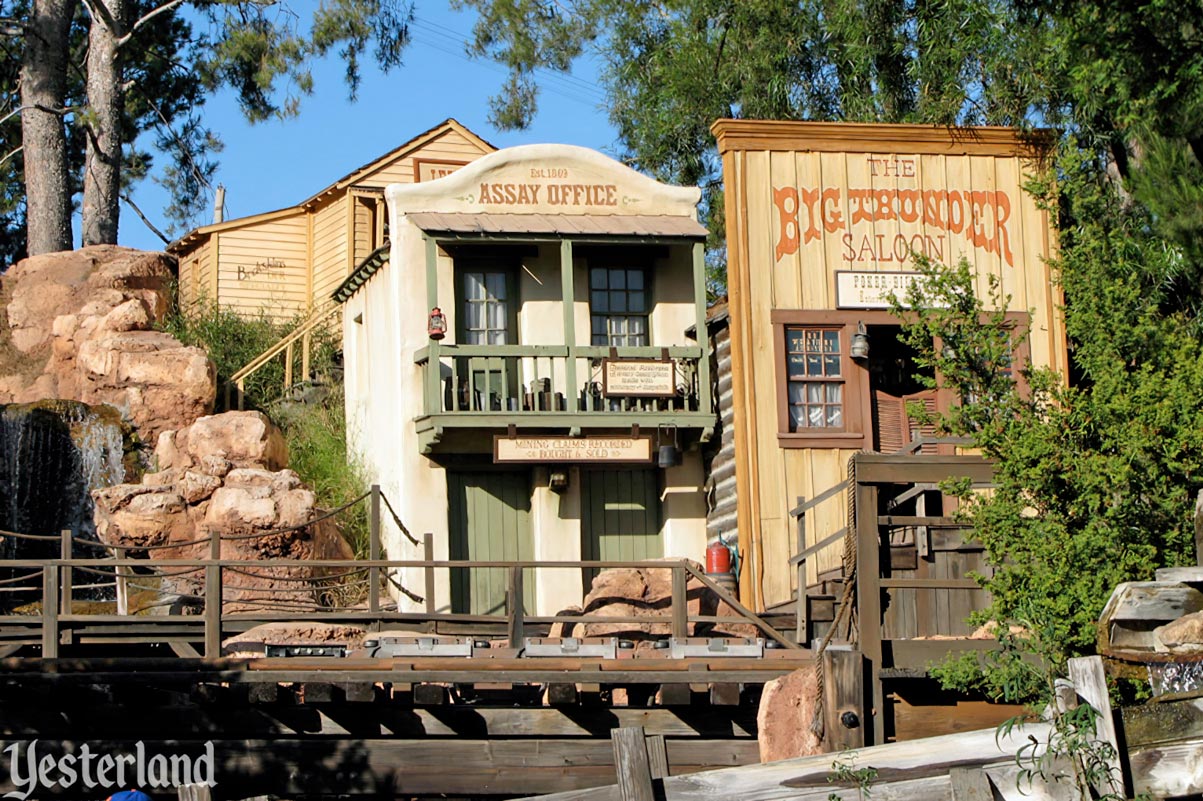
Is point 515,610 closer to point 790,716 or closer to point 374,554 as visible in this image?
point 374,554

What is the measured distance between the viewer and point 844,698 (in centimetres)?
1105

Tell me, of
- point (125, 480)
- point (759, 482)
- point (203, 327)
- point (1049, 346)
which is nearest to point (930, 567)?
point (759, 482)

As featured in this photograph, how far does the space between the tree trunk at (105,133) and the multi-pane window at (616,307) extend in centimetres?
1206

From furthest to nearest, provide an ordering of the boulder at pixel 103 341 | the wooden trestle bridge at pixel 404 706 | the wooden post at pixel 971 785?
the boulder at pixel 103 341, the wooden trestle bridge at pixel 404 706, the wooden post at pixel 971 785

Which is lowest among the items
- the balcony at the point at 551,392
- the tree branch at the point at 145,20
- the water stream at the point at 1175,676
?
the water stream at the point at 1175,676

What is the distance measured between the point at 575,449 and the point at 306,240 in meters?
12.7

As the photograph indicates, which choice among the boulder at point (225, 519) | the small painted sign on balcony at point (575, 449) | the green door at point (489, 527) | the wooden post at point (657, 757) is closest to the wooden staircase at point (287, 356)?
the boulder at point (225, 519)

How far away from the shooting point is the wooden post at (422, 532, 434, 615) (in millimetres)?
19016

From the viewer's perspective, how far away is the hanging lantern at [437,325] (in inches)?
835

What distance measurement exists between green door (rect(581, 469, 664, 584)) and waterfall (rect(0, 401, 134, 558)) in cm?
681

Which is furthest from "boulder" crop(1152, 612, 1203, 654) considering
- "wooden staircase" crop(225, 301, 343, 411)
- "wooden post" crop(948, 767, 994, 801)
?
"wooden staircase" crop(225, 301, 343, 411)

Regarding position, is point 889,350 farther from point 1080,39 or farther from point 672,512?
point 1080,39

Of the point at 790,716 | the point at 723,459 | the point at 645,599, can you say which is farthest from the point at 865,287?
the point at 790,716

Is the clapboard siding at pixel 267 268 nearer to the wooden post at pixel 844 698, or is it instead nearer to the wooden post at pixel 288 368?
the wooden post at pixel 288 368
